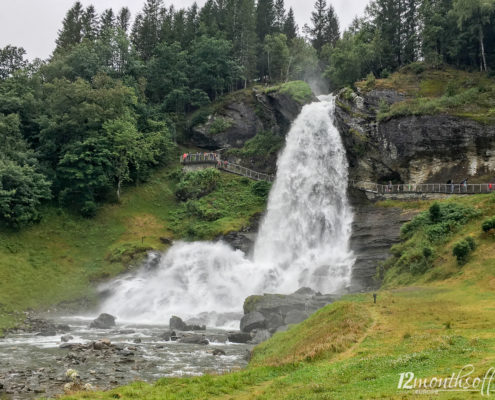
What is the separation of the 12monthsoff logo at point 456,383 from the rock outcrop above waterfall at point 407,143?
35914 mm

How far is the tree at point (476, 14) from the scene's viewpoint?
5201 centimetres

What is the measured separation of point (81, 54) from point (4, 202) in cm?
2876

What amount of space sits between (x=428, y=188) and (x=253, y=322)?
24.2 m

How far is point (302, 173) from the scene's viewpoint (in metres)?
50.3

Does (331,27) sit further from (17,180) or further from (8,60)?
(17,180)

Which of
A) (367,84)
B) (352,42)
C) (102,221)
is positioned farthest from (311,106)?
(102,221)

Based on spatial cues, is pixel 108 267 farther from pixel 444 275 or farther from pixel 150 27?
pixel 150 27

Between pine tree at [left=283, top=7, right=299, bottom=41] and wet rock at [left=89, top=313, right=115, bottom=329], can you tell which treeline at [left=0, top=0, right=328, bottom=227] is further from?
wet rock at [left=89, top=313, right=115, bottom=329]

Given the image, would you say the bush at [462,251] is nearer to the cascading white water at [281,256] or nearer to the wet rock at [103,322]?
the cascading white water at [281,256]

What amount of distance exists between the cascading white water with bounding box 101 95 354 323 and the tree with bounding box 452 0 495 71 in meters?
19.7

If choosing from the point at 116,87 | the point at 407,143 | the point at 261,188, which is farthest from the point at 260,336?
the point at 116,87

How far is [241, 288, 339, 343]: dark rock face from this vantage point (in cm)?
2891

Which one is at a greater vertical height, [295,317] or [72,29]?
[72,29]

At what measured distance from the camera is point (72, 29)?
75250 mm
